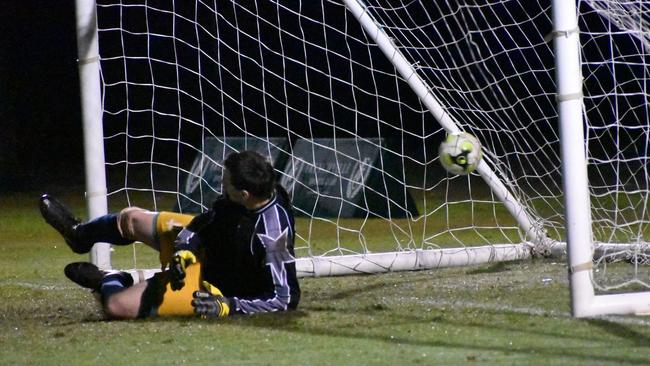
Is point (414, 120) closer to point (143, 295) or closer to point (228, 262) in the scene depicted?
point (228, 262)

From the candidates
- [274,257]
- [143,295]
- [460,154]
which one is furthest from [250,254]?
[460,154]

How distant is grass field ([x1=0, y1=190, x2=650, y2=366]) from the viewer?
4.33m

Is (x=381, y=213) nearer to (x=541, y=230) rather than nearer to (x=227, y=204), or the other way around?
(x=541, y=230)

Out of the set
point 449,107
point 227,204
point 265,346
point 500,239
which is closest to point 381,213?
point 500,239

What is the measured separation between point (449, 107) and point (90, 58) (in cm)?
240

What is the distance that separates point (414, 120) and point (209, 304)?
8.08 m

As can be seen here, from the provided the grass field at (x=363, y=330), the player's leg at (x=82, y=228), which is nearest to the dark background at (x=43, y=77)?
the grass field at (x=363, y=330)

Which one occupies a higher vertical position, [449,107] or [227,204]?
[449,107]

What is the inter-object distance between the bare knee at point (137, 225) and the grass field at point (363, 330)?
1.42 ft

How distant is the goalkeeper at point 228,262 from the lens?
5.19 meters

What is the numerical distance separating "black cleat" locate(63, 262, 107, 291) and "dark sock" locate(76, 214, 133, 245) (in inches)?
6.9

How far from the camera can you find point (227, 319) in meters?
5.17

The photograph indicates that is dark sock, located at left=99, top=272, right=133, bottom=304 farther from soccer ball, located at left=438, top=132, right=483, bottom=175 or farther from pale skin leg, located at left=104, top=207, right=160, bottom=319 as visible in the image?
soccer ball, located at left=438, top=132, right=483, bottom=175

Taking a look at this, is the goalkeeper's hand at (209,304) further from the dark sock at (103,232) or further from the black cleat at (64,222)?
the black cleat at (64,222)
